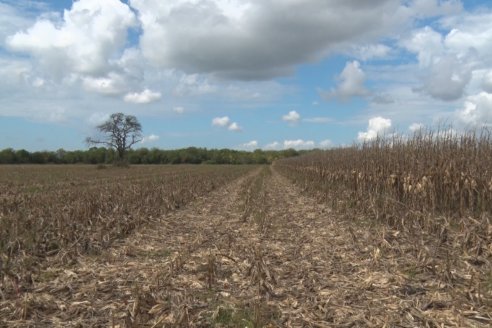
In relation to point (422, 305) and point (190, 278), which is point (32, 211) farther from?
point (422, 305)

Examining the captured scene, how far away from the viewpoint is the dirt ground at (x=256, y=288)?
17.7 ft

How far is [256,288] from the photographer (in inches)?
257

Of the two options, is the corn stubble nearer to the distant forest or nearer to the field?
the field

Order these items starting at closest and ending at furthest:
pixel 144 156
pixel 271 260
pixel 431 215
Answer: pixel 271 260
pixel 431 215
pixel 144 156

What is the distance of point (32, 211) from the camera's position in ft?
40.4

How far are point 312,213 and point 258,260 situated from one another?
8.08 m

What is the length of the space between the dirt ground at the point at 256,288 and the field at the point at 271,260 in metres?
0.02

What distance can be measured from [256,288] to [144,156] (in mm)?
117578

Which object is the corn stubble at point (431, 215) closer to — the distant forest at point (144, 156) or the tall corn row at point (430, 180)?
the tall corn row at point (430, 180)

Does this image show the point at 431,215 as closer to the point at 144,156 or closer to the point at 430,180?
the point at 430,180

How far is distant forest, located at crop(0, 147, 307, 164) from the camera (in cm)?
10375

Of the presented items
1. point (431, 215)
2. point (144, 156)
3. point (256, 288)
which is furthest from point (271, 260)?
point (144, 156)

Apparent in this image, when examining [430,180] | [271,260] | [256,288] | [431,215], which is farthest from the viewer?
[430,180]

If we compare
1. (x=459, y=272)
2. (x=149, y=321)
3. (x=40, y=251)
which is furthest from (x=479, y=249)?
(x=40, y=251)
